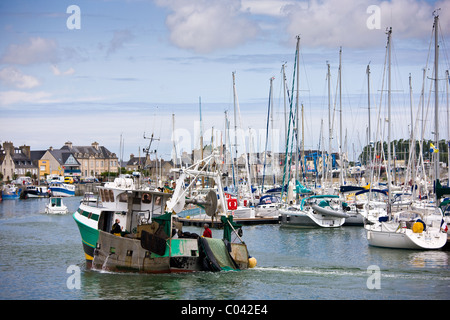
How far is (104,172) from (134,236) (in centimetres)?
16074

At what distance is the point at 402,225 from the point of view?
42.4 metres

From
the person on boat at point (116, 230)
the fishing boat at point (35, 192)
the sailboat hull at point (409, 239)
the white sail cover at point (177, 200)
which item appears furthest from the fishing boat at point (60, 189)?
the white sail cover at point (177, 200)

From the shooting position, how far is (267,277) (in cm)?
3116

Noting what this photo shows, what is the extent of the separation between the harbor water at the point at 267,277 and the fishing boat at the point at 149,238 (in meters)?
0.62

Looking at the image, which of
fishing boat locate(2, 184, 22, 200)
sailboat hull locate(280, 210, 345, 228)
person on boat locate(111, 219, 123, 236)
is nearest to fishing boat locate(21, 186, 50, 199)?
fishing boat locate(2, 184, 22, 200)

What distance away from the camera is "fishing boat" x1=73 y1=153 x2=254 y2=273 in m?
30.8

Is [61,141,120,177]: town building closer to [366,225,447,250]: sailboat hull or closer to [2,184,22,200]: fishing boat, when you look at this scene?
[2,184,22,200]: fishing boat

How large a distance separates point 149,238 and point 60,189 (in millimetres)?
116180

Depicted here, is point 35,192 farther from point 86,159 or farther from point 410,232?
point 410,232

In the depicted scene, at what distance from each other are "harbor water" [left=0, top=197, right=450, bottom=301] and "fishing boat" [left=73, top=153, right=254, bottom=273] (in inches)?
24.5

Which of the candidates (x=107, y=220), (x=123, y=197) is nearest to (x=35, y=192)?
(x=107, y=220)

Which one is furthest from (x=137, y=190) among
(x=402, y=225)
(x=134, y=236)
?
(x=402, y=225)
